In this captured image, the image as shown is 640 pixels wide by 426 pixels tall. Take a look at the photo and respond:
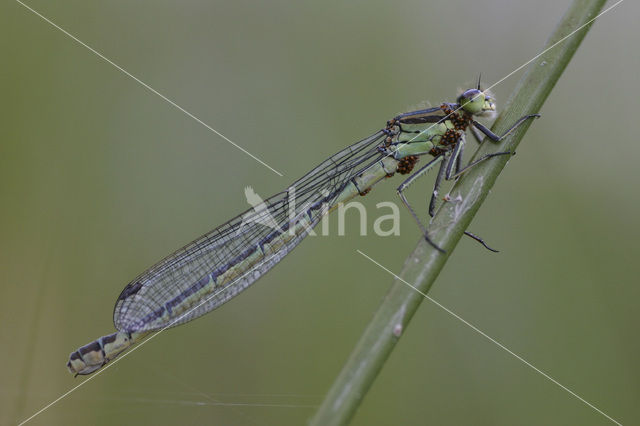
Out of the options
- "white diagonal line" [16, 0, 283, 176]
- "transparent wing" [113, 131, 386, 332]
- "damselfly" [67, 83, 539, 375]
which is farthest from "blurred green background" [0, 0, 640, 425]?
"transparent wing" [113, 131, 386, 332]

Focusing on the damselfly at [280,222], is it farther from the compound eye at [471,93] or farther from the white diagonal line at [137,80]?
the white diagonal line at [137,80]

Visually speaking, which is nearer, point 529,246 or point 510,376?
point 510,376

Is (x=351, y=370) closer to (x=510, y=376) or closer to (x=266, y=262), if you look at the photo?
(x=266, y=262)

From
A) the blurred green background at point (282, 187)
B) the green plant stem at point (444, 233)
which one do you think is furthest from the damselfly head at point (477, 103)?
the green plant stem at point (444, 233)

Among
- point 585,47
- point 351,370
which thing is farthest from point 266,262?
point 585,47

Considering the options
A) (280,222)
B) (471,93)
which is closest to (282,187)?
(280,222)

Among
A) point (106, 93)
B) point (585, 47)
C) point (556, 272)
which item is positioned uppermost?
point (106, 93)
